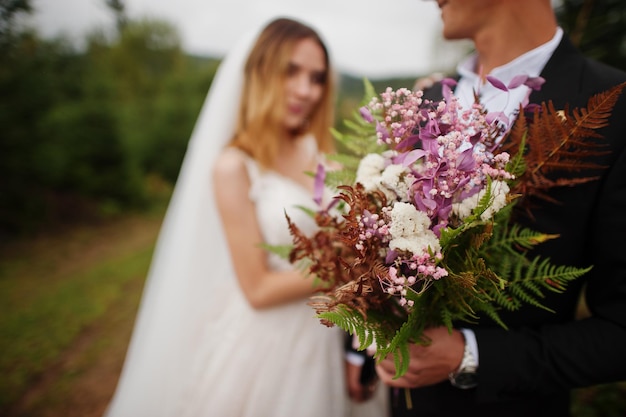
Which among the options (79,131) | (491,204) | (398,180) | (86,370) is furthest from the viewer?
(79,131)

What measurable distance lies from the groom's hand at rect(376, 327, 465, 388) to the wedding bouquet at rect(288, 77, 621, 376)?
12 centimetres

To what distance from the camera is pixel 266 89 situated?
2.38 m

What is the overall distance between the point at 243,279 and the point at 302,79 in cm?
133

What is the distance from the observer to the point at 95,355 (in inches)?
204

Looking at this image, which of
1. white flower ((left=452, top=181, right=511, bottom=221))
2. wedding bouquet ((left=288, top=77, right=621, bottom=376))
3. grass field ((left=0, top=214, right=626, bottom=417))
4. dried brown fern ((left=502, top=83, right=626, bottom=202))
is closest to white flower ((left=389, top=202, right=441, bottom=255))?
wedding bouquet ((left=288, top=77, right=621, bottom=376))

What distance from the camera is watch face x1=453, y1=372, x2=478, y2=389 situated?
141 centimetres

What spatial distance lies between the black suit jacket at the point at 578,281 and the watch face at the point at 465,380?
0.04 meters

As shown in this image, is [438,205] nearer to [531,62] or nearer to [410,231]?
[410,231]

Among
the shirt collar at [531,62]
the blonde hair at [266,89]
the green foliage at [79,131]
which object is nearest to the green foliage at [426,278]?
the shirt collar at [531,62]

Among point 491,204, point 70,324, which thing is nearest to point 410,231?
point 491,204

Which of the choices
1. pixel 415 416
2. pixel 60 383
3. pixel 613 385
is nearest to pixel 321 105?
pixel 415 416

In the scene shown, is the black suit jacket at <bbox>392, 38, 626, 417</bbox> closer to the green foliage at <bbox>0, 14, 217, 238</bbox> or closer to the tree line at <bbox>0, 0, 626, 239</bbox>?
the tree line at <bbox>0, 0, 626, 239</bbox>

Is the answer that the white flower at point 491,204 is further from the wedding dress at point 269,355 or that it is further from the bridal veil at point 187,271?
the bridal veil at point 187,271

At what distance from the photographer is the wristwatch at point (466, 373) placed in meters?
1.38
